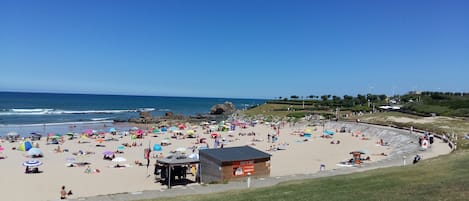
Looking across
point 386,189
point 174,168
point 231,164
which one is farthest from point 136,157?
point 386,189

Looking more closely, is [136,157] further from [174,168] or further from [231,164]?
[231,164]

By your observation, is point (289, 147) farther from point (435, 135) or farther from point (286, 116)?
point (286, 116)

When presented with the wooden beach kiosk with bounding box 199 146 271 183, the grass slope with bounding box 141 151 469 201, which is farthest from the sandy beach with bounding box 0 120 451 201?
the grass slope with bounding box 141 151 469 201

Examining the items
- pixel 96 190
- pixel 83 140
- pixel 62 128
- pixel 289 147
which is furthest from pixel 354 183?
pixel 62 128

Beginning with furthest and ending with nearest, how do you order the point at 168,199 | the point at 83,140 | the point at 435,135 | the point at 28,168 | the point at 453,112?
the point at 453,112 < the point at 83,140 < the point at 435,135 < the point at 28,168 < the point at 168,199

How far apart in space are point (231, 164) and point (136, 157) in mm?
15222

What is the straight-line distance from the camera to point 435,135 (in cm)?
3831

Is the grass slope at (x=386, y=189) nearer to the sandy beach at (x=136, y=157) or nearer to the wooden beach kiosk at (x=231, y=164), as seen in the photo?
the wooden beach kiosk at (x=231, y=164)

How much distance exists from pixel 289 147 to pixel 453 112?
2855 centimetres

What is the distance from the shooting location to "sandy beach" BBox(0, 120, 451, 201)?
74.3ft

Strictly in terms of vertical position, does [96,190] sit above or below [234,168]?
below

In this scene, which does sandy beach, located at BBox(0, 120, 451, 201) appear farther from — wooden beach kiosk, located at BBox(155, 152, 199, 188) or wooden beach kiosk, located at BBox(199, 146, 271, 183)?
wooden beach kiosk, located at BBox(199, 146, 271, 183)

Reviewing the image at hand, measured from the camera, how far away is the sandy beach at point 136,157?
74.3ft

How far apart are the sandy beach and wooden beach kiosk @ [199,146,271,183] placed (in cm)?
284
